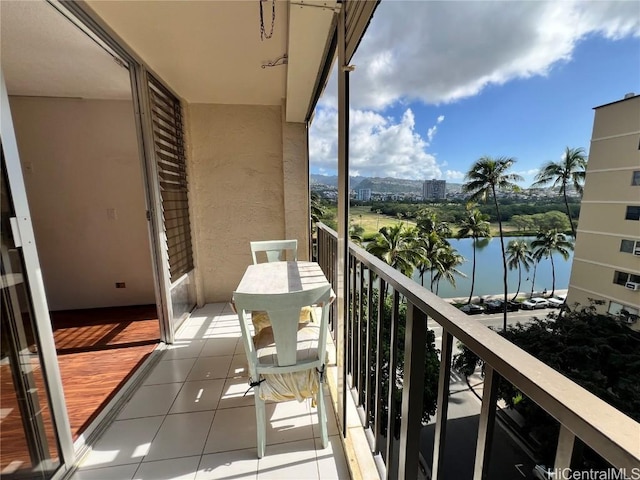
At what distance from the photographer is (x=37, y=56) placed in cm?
205

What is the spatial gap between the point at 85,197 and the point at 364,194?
3.25m

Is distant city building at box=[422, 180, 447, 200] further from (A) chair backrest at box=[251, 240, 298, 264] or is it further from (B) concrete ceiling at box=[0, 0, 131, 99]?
(B) concrete ceiling at box=[0, 0, 131, 99]

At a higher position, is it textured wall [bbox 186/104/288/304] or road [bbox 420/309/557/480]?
textured wall [bbox 186/104/288/304]

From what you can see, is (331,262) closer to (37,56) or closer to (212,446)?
(212,446)

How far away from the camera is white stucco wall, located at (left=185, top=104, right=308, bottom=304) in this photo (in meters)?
3.25

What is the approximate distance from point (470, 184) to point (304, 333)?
1.49 m

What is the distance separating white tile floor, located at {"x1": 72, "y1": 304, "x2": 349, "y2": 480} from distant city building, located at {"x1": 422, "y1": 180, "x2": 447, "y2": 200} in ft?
4.96

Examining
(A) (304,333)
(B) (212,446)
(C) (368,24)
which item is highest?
(C) (368,24)

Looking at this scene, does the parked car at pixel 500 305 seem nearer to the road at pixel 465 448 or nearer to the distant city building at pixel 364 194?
the road at pixel 465 448

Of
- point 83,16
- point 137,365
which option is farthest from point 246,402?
point 83,16

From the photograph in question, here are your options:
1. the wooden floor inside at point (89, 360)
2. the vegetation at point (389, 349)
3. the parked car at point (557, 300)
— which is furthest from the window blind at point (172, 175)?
the parked car at point (557, 300)

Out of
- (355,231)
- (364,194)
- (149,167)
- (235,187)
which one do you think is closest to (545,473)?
(355,231)

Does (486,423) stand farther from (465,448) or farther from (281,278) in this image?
(465,448)

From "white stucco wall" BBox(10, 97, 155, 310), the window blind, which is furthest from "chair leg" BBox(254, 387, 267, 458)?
"white stucco wall" BBox(10, 97, 155, 310)
